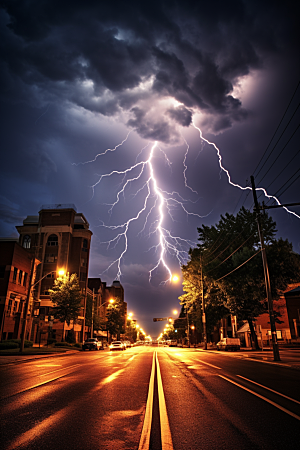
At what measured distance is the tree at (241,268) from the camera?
2977 centimetres

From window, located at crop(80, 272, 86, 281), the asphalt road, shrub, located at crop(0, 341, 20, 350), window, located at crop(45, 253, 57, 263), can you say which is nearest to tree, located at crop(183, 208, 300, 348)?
the asphalt road

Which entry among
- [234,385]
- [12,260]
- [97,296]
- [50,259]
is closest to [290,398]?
[234,385]

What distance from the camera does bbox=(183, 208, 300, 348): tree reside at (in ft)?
97.7

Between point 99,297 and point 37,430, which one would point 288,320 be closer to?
point 99,297

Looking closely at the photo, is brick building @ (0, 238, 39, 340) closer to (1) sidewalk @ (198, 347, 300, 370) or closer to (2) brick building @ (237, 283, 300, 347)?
(1) sidewalk @ (198, 347, 300, 370)

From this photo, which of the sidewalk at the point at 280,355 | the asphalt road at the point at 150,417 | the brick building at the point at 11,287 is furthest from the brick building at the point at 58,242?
the asphalt road at the point at 150,417

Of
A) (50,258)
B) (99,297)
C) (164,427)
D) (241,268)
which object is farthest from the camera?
(99,297)

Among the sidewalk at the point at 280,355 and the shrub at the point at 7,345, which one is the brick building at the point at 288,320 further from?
the shrub at the point at 7,345

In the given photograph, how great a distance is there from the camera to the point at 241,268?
3166 centimetres

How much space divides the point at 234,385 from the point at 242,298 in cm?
2428

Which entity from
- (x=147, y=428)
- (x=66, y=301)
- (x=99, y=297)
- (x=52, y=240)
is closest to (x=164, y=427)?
(x=147, y=428)

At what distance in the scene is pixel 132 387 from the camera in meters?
8.59

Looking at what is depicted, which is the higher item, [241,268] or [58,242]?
[58,242]

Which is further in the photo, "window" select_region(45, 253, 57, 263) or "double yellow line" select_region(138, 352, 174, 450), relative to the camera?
"window" select_region(45, 253, 57, 263)
